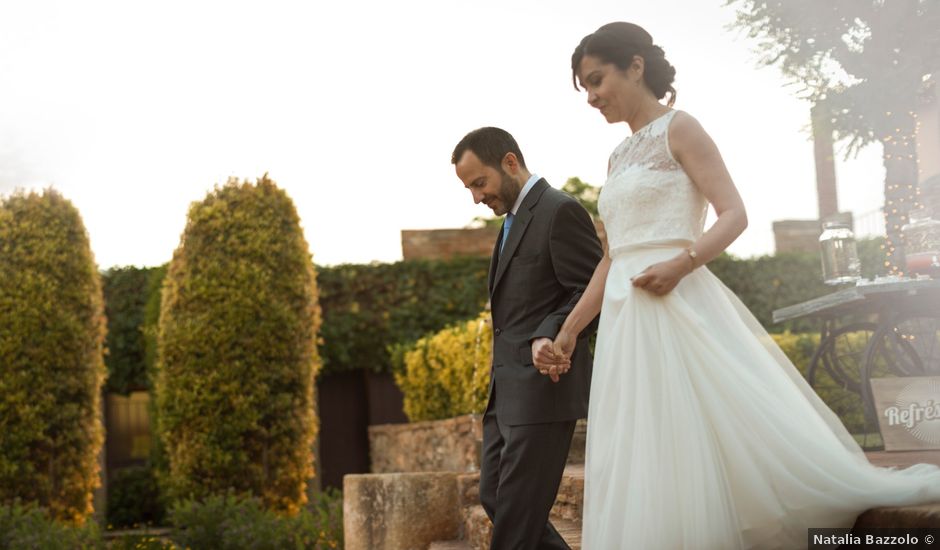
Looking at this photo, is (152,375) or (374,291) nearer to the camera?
(152,375)

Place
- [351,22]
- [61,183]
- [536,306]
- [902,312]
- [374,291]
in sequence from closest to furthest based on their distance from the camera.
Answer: [536,306] → [902,312] → [351,22] → [61,183] → [374,291]

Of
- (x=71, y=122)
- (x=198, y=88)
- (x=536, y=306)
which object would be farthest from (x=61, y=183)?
(x=536, y=306)

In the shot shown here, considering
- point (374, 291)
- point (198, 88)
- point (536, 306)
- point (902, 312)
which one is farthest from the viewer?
point (374, 291)

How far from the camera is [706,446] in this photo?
2846mm

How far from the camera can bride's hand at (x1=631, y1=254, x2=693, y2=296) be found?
2.98 meters

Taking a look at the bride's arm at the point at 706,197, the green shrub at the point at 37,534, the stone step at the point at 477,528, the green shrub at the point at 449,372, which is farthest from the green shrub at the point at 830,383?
the green shrub at the point at 37,534

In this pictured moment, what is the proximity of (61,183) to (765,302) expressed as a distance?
958cm

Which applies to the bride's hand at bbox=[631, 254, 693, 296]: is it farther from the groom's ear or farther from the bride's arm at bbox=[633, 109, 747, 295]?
the groom's ear

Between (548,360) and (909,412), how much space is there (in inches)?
102

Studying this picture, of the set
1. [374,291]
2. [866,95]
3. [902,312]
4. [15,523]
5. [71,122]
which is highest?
[71,122]

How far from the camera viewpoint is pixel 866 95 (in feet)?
33.1

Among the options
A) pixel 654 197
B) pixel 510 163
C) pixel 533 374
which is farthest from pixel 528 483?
pixel 510 163

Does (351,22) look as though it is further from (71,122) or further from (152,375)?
(152,375)

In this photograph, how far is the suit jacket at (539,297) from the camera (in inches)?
135
